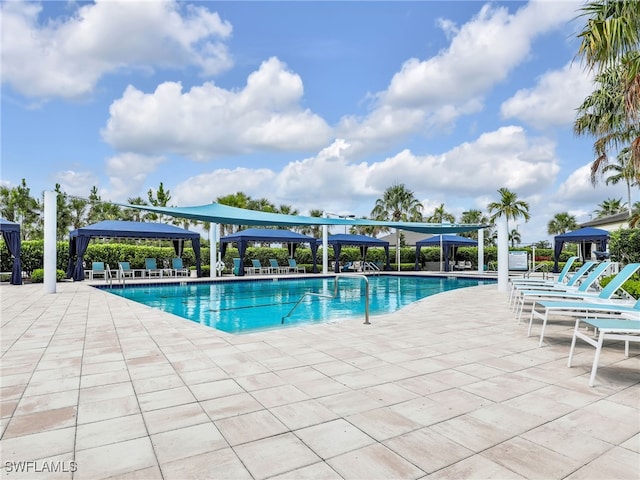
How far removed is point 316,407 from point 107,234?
14.5 meters

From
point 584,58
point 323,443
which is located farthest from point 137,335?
point 584,58

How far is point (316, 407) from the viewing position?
2602mm

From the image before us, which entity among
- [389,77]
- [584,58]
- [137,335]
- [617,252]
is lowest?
[137,335]

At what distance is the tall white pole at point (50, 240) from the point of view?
1062cm

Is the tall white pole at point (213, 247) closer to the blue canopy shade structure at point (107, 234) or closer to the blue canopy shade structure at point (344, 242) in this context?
the blue canopy shade structure at point (107, 234)

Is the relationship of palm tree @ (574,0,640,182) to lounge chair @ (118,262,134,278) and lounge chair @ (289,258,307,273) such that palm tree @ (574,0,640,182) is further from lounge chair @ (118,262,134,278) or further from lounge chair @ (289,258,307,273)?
lounge chair @ (289,258,307,273)

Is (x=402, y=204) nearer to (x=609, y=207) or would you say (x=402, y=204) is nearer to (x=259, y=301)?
(x=259, y=301)

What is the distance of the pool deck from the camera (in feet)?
6.23

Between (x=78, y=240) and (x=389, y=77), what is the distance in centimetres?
1323

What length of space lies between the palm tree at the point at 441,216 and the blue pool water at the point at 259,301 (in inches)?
792

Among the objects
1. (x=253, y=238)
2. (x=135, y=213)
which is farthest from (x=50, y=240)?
(x=135, y=213)

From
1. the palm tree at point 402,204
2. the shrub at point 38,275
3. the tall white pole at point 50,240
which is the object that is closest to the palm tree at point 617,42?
the tall white pole at point 50,240

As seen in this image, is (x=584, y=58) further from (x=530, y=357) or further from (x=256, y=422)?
(x=256, y=422)

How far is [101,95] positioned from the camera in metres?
13.5
